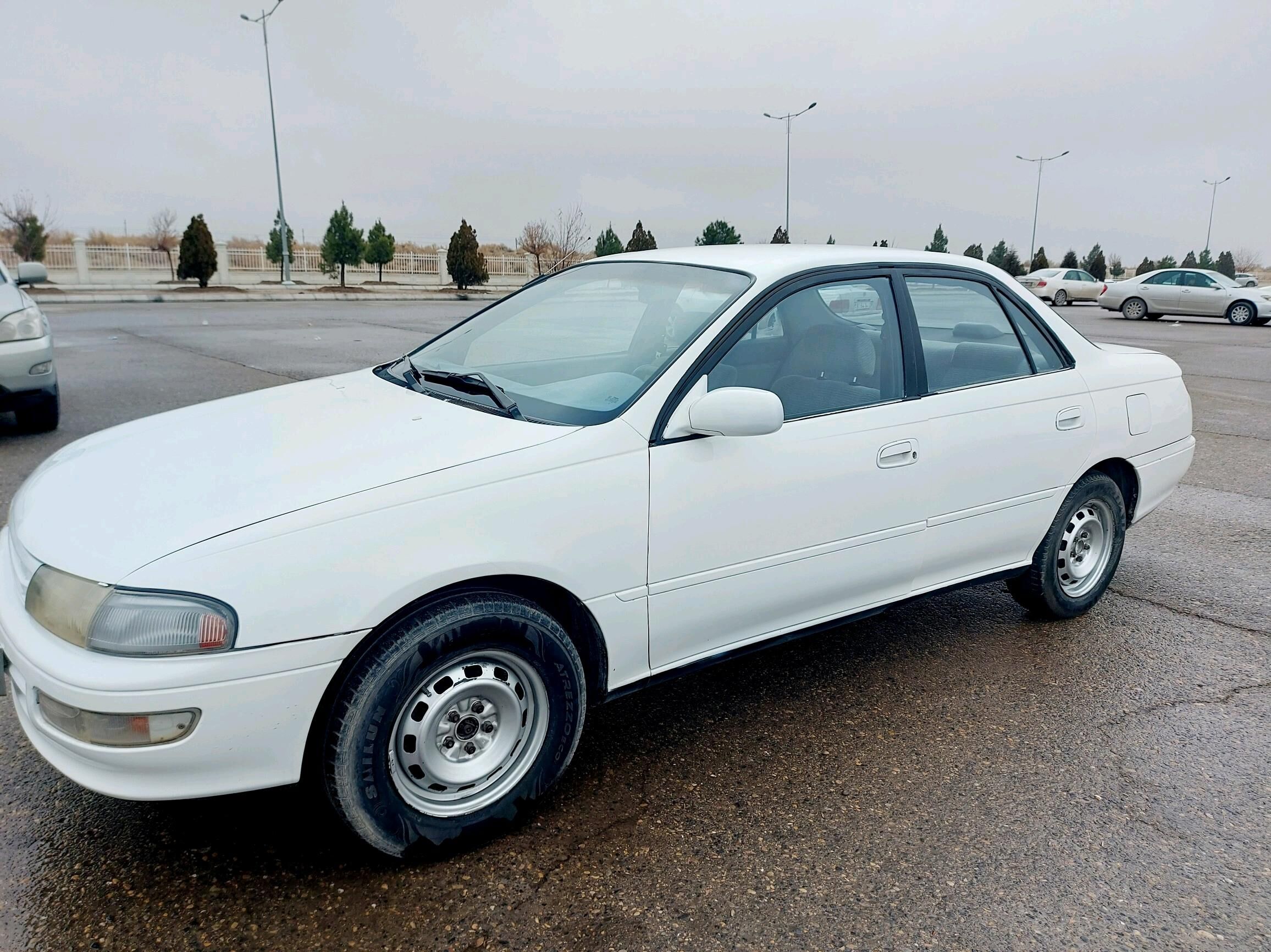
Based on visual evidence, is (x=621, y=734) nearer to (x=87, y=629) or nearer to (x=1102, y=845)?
(x=1102, y=845)

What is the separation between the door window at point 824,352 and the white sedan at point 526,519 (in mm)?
11

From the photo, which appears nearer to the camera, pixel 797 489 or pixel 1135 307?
pixel 797 489

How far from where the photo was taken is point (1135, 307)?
2655 centimetres

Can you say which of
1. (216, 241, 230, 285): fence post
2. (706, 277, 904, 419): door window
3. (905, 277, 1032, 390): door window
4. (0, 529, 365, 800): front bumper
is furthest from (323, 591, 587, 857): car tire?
(216, 241, 230, 285): fence post

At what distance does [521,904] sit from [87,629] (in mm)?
1251

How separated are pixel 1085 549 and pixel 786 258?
81.7 inches

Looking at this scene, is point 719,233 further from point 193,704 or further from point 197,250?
point 193,704

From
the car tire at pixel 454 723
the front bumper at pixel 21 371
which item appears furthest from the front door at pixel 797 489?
the front bumper at pixel 21 371

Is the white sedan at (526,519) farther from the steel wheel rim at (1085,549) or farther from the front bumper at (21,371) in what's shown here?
the front bumper at (21,371)

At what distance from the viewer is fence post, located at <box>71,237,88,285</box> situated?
39000mm

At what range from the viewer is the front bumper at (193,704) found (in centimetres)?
222

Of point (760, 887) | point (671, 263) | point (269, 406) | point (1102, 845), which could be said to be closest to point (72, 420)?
point (269, 406)

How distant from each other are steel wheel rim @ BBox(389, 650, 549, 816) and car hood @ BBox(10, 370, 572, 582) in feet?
1.84

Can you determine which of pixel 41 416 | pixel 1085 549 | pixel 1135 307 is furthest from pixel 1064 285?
pixel 41 416
